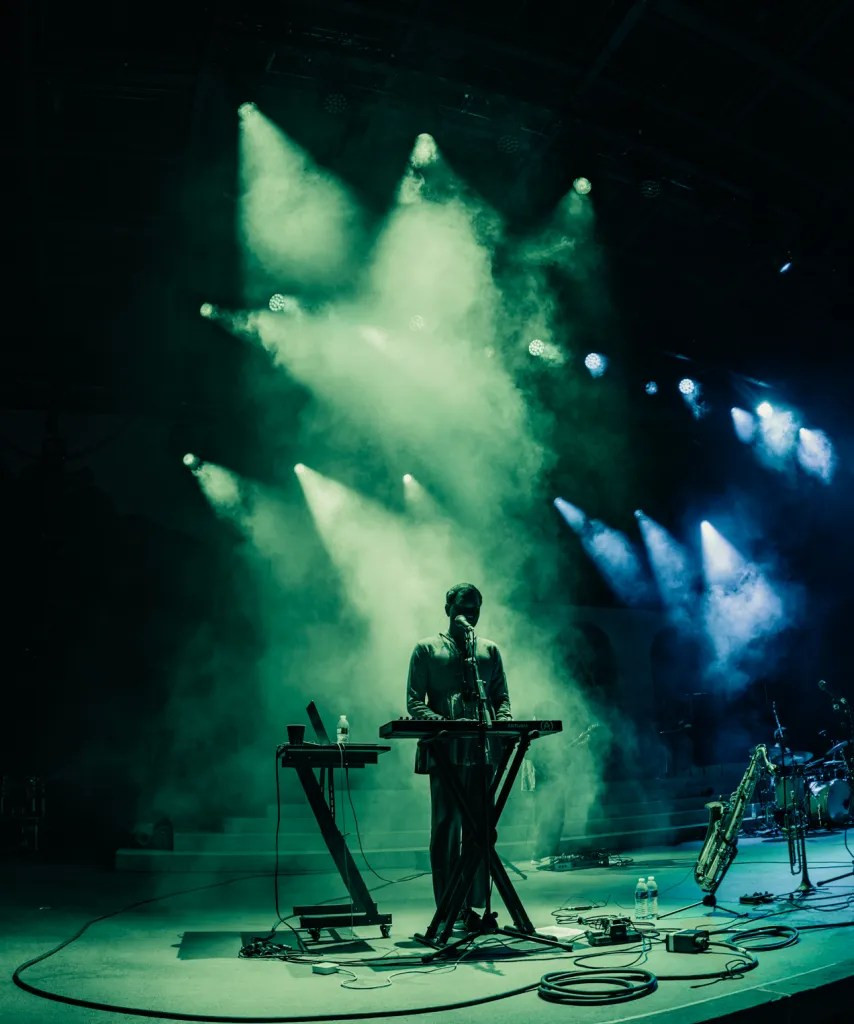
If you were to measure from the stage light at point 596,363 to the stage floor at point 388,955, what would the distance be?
742 centimetres

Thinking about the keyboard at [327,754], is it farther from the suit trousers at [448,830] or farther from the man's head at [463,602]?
the man's head at [463,602]

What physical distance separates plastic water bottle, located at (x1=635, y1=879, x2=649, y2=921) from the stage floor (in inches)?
7.9

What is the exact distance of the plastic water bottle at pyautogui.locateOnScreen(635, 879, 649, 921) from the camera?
5.02 meters

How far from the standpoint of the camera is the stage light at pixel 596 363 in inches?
489

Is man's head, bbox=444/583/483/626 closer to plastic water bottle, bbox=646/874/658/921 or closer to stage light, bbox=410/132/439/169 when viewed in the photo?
plastic water bottle, bbox=646/874/658/921

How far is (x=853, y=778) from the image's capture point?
750 cm

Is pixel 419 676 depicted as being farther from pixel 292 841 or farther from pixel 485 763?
pixel 292 841

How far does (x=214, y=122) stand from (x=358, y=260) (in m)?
2.38

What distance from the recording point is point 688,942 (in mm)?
3936

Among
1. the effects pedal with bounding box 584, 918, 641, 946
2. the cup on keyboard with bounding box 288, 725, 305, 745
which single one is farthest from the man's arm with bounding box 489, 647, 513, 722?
the effects pedal with bounding box 584, 918, 641, 946

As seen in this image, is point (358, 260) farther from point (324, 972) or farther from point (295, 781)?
point (324, 972)

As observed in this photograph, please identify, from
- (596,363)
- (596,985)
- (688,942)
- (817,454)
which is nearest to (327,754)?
(596,985)

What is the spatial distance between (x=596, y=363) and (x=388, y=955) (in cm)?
977

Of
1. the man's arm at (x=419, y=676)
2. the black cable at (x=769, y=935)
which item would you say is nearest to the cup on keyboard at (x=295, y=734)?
the man's arm at (x=419, y=676)
